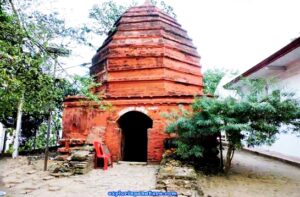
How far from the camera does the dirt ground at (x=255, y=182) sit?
6.06m

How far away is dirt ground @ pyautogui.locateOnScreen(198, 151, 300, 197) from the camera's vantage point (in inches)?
239

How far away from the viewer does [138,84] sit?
10.6 m

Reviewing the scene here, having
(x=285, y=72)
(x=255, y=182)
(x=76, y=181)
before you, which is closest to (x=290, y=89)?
(x=285, y=72)

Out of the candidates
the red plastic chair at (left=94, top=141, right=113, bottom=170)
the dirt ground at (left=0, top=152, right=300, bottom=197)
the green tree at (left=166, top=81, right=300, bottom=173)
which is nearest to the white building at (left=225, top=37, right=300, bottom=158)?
the dirt ground at (left=0, top=152, right=300, bottom=197)

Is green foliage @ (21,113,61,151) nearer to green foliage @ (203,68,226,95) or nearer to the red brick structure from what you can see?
the red brick structure

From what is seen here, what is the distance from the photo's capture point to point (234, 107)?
704cm

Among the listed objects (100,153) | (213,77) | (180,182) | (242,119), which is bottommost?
(180,182)

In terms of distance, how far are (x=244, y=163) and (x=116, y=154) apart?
15.4ft

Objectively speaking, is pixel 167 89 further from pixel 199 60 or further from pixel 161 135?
pixel 199 60

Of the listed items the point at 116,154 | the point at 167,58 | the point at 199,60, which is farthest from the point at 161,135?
the point at 199,60

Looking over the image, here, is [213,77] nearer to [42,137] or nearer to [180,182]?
[42,137]

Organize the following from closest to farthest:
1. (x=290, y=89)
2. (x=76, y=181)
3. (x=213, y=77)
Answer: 1. (x=76, y=181)
2. (x=290, y=89)
3. (x=213, y=77)

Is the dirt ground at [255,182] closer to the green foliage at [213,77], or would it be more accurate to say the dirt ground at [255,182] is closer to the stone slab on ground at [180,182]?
the stone slab on ground at [180,182]

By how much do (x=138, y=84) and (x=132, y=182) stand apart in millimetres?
4575
